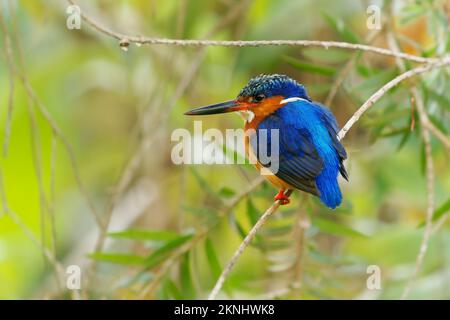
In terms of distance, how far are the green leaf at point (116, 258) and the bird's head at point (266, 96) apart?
795 mm

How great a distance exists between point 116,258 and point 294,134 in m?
1.02

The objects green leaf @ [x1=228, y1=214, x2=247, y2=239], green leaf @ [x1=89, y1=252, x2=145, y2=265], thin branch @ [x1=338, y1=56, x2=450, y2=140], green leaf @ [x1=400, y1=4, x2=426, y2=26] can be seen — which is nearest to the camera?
thin branch @ [x1=338, y1=56, x2=450, y2=140]

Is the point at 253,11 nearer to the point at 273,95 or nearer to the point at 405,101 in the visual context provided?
the point at 405,101

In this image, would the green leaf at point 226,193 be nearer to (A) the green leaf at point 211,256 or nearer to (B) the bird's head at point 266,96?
(A) the green leaf at point 211,256

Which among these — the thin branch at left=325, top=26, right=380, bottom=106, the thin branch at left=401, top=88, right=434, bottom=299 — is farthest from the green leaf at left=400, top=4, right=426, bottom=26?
the thin branch at left=401, top=88, right=434, bottom=299

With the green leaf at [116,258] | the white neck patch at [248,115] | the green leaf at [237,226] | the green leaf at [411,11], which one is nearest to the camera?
the white neck patch at [248,115]

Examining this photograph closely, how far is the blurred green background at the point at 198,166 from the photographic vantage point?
137 inches

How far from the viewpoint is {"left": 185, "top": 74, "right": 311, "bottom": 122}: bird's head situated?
2.96 m

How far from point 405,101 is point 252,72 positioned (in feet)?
5.36

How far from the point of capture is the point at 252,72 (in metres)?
5.09

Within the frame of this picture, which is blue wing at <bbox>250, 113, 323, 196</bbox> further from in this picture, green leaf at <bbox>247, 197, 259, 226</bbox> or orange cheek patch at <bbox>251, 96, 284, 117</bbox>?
Result: green leaf at <bbox>247, 197, 259, 226</bbox>

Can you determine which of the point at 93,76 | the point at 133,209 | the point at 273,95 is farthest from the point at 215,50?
the point at 273,95

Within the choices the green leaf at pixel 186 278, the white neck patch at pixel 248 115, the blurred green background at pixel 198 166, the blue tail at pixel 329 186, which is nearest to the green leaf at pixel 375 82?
the blurred green background at pixel 198 166

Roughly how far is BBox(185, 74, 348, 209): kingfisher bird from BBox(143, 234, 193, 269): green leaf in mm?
585
